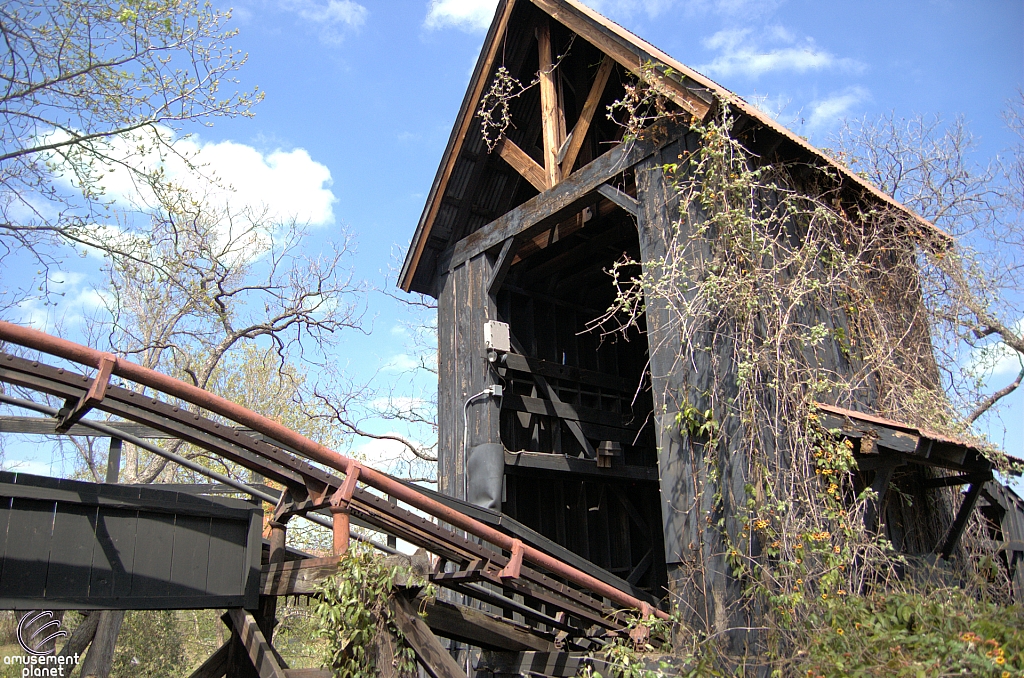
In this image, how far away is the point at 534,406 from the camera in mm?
9688

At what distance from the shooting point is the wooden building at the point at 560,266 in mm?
7258

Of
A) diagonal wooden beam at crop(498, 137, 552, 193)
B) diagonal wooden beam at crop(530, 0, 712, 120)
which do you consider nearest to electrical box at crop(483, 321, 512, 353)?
diagonal wooden beam at crop(498, 137, 552, 193)

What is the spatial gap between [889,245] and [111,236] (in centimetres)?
1229

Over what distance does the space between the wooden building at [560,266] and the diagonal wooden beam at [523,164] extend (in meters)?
0.02

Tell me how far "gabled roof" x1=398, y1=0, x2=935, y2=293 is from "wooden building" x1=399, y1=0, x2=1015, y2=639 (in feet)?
0.06

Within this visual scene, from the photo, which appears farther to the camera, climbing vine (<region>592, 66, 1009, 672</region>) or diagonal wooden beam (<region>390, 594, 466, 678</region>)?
climbing vine (<region>592, 66, 1009, 672</region>)

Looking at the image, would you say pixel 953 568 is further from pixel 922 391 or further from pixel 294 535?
pixel 294 535

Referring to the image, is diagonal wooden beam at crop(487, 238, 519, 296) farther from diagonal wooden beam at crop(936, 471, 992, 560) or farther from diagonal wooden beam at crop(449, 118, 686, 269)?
diagonal wooden beam at crop(936, 471, 992, 560)

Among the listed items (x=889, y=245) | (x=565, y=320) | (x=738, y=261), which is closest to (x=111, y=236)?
(x=565, y=320)

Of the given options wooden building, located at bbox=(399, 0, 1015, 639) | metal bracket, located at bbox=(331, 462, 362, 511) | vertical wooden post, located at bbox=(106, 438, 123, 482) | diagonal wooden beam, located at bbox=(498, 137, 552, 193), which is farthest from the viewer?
diagonal wooden beam, located at bbox=(498, 137, 552, 193)

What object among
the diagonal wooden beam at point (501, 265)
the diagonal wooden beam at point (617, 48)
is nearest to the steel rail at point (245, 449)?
the diagonal wooden beam at point (501, 265)

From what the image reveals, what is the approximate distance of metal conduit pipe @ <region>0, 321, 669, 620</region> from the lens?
13.8 feet

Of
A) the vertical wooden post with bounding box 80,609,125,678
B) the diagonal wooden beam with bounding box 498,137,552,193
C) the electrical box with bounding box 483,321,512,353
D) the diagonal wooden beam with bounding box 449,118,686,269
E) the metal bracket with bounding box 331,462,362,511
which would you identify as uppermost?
the diagonal wooden beam with bounding box 498,137,552,193

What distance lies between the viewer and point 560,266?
35.0 ft
